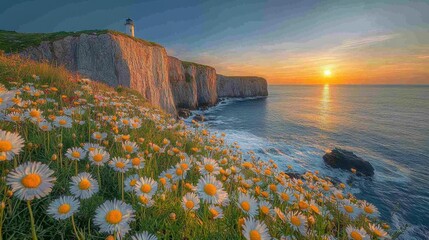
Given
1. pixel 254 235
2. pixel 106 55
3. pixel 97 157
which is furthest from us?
pixel 106 55

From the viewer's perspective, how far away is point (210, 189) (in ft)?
5.55

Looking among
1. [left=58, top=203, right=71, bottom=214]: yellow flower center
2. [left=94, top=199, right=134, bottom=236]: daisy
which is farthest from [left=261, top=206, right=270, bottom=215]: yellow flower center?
[left=58, top=203, right=71, bottom=214]: yellow flower center

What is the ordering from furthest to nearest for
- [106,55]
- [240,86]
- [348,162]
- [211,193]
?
[240,86] < [106,55] < [348,162] < [211,193]

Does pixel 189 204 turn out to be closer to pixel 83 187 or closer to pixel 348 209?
pixel 83 187

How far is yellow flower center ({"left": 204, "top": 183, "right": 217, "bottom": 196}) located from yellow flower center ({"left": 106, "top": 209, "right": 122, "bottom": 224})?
68 cm

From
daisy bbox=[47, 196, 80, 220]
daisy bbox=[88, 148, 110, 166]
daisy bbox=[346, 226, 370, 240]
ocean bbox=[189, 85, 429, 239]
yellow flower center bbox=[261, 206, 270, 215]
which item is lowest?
ocean bbox=[189, 85, 429, 239]

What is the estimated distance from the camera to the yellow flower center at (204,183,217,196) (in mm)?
1686

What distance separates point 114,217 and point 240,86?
282 ft

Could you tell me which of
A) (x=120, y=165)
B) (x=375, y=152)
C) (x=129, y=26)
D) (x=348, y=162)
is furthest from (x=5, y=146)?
(x=129, y=26)

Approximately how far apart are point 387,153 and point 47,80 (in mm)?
27901

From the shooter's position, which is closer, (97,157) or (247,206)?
(247,206)

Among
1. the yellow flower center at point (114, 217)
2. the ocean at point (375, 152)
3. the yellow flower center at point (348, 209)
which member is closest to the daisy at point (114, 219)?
the yellow flower center at point (114, 217)

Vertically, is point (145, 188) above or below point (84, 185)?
below

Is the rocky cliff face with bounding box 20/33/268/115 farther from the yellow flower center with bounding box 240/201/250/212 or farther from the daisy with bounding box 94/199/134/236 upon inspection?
the yellow flower center with bounding box 240/201/250/212
